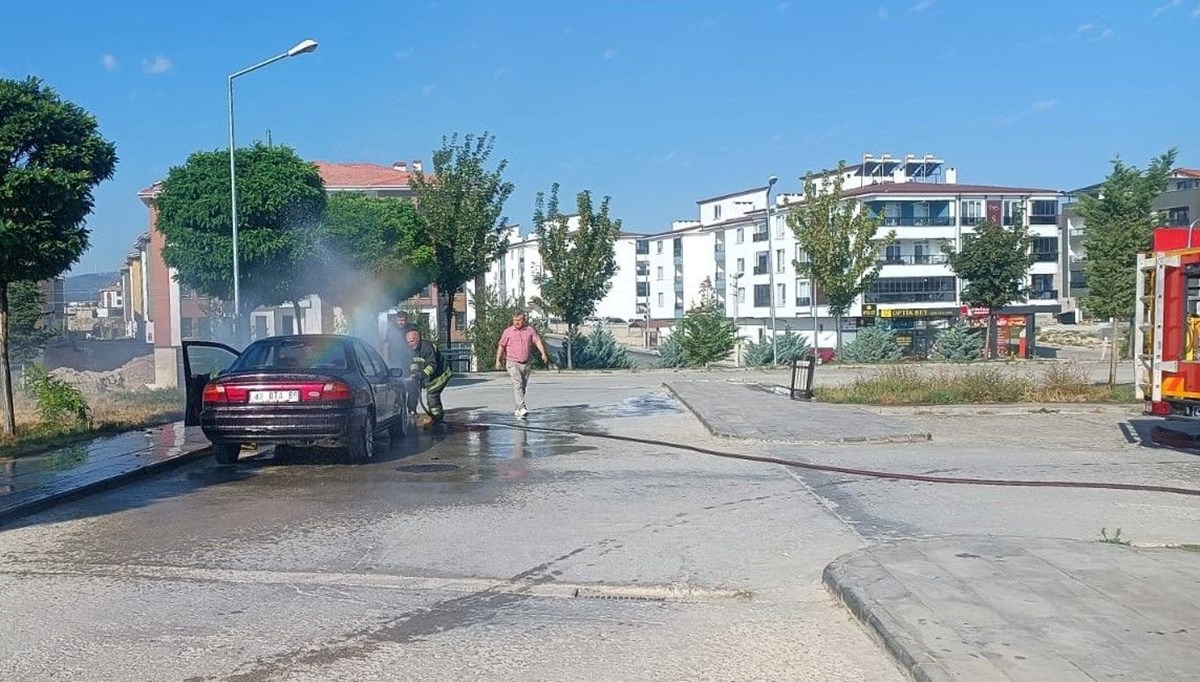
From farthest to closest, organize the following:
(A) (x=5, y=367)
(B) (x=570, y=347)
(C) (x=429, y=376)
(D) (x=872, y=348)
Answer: (D) (x=872, y=348)
(B) (x=570, y=347)
(C) (x=429, y=376)
(A) (x=5, y=367)

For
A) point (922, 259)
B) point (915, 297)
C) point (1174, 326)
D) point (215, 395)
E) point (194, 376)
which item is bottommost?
point (215, 395)

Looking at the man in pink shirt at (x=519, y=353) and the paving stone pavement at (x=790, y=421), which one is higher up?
the man in pink shirt at (x=519, y=353)

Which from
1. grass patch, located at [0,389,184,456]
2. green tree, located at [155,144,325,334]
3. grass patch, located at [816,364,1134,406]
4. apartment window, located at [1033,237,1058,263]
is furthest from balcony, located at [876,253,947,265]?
grass patch, located at [0,389,184,456]

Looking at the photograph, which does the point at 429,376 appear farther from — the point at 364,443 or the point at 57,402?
the point at 57,402

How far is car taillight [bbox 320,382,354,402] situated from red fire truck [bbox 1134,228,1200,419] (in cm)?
999

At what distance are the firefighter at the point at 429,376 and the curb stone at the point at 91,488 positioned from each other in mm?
4262

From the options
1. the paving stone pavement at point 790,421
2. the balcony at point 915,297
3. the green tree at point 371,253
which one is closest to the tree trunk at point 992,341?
the balcony at point 915,297

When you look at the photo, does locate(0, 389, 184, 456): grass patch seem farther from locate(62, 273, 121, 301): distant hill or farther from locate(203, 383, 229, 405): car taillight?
locate(62, 273, 121, 301): distant hill

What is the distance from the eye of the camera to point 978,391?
20328 millimetres

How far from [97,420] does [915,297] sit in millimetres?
64517

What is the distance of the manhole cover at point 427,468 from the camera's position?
12.4m

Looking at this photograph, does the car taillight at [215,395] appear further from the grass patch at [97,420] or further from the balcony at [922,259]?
the balcony at [922,259]

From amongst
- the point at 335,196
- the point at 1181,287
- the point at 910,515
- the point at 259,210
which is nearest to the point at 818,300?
the point at 335,196

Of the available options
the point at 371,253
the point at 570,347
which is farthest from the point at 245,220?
the point at 570,347
